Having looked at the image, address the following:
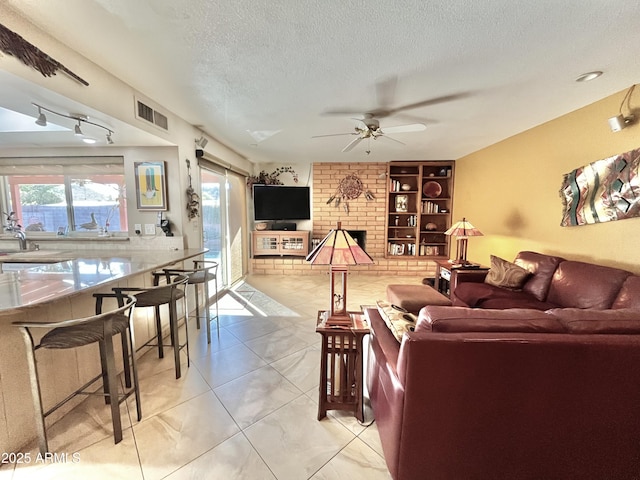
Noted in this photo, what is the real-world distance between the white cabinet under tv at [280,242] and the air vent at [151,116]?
307cm

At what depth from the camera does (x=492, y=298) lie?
8.59 feet

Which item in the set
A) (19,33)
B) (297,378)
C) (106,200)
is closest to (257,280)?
(106,200)

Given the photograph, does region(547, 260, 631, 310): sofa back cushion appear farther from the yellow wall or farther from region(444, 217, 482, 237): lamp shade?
region(444, 217, 482, 237): lamp shade

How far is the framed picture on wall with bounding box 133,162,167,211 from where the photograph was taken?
278cm

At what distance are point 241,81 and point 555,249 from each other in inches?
145

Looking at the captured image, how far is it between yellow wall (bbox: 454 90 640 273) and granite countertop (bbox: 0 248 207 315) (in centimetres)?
402

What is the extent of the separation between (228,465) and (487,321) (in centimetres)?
147

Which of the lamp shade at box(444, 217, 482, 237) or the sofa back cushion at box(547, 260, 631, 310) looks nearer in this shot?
the sofa back cushion at box(547, 260, 631, 310)

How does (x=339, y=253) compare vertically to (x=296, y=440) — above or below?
above

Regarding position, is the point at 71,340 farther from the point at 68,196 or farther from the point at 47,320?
the point at 68,196

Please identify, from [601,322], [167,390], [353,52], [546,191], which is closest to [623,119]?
[546,191]

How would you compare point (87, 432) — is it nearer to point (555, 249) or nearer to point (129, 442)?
point (129, 442)

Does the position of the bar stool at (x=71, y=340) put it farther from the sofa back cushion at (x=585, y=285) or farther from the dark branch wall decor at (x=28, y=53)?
the sofa back cushion at (x=585, y=285)

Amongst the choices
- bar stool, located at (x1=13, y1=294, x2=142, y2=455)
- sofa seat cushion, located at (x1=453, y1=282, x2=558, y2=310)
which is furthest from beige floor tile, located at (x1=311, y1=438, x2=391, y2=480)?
sofa seat cushion, located at (x1=453, y1=282, x2=558, y2=310)
